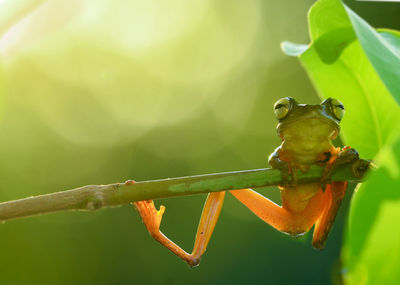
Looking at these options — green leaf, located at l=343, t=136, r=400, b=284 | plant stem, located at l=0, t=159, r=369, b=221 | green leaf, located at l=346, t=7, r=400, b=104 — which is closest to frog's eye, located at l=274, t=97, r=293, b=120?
plant stem, located at l=0, t=159, r=369, b=221

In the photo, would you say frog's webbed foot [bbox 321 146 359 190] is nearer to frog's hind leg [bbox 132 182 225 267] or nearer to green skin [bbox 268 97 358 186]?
green skin [bbox 268 97 358 186]

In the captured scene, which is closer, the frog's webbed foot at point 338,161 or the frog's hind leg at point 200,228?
the frog's webbed foot at point 338,161

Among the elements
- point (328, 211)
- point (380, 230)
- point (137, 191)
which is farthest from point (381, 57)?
point (328, 211)

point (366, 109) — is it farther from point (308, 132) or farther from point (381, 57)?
point (381, 57)

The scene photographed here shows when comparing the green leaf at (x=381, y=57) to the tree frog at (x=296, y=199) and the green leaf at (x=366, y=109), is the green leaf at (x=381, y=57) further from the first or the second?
the tree frog at (x=296, y=199)

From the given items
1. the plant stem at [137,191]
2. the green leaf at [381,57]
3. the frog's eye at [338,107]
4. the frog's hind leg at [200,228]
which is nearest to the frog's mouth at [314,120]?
the frog's eye at [338,107]
